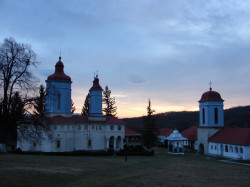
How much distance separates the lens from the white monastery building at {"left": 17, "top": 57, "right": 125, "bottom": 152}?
36.1 m

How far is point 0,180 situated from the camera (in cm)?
1357

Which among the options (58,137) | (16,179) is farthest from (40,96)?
(58,137)

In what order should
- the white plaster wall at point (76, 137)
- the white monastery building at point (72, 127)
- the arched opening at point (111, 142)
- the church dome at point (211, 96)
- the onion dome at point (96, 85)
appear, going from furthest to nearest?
the arched opening at point (111, 142) → the onion dome at point (96, 85) → the church dome at point (211, 96) → the white monastery building at point (72, 127) → the white plaster wall at point (76, 137)

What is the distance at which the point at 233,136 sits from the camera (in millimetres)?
36062

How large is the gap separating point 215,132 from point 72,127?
22713 millimetres

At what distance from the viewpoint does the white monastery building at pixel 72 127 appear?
3609 centimetres

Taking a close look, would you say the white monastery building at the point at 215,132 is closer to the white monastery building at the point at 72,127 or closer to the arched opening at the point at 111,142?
the white monastery building at the point at 72,127

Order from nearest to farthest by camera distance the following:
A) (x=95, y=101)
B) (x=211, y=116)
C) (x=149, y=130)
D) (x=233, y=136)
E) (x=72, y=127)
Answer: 1. (x=233, y=136)
2. (x=72, y=127)
3. (x=95, y=101)
4. (x=211, y=116)
5. (x=149, y=130)

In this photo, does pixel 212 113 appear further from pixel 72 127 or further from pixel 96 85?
pixel 72 127

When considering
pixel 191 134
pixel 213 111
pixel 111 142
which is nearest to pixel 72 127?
pixel 111 142

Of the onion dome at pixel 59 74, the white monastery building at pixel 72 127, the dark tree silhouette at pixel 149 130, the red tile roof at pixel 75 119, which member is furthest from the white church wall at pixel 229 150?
the onion dome at pixel 59 74

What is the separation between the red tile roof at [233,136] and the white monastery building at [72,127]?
15.0 m

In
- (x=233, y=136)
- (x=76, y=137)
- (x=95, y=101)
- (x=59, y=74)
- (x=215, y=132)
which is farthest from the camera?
(x=95, y=101)

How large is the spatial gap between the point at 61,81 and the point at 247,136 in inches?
1072
